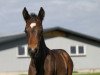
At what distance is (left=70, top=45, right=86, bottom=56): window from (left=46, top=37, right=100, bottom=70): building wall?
1.00 ft

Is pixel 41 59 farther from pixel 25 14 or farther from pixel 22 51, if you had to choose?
pixel 22 51

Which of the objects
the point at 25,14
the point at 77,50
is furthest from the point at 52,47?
the point at 25,14

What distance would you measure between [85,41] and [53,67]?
3449cm

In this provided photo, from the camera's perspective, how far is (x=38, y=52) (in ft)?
A: 30.2

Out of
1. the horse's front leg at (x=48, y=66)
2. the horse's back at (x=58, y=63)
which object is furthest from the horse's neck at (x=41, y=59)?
the horse's back at (x=58, y=63)

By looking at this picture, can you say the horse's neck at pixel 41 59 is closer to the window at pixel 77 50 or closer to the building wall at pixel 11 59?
the building wall at pixel 11 59

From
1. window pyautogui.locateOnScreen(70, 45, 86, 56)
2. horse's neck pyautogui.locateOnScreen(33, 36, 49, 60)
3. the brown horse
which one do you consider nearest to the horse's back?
the brown horse

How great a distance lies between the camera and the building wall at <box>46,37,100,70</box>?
4350 centimetres

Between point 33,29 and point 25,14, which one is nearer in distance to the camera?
point 33,29

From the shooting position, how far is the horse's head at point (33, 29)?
9.05 meters

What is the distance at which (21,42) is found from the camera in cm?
4322

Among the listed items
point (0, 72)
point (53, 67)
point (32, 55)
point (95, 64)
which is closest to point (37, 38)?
point (32, 55)

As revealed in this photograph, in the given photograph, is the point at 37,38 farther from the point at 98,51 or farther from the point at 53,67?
the point at 98,51

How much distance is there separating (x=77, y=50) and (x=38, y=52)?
114 ft
